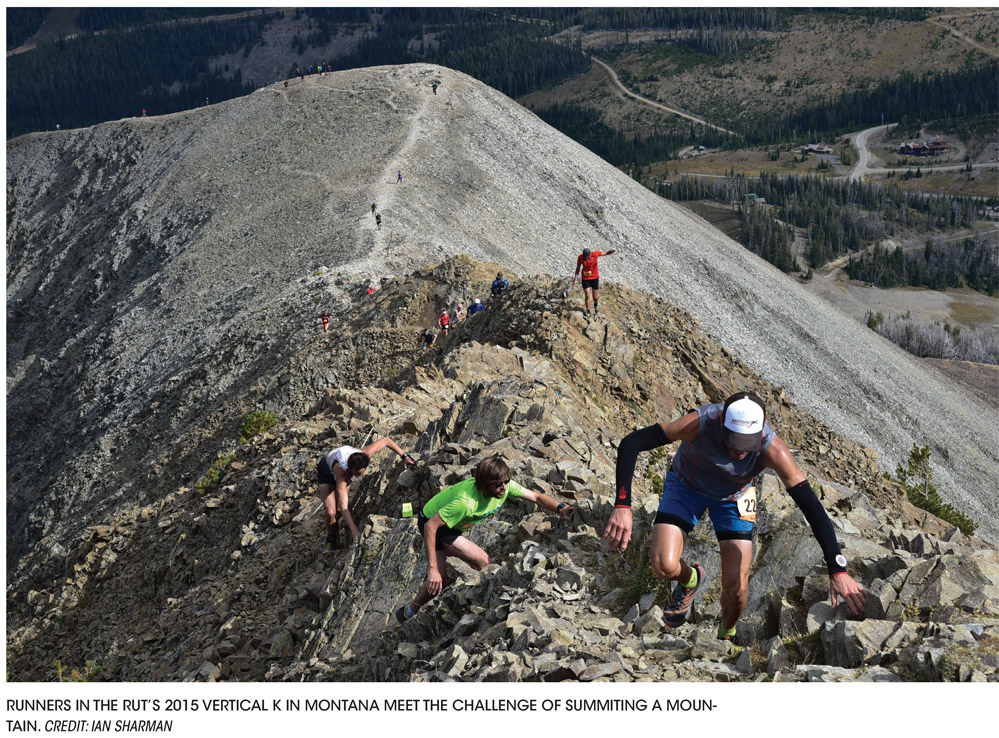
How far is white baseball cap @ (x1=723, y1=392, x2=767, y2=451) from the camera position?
23.2 ft

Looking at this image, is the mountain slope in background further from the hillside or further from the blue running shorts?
the blue running shorts

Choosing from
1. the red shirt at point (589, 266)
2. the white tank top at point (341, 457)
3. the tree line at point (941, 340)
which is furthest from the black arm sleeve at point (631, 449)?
the tree line at point (941, 340)

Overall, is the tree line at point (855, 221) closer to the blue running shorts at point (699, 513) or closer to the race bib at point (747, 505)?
the race bib at point (747, 505)

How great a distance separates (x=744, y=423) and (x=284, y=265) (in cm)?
4415

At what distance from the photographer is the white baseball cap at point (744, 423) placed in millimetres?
7070

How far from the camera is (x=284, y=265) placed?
1893 inches

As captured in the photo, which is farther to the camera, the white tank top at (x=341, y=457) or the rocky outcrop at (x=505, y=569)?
the white tank top at (x=341, y=457)

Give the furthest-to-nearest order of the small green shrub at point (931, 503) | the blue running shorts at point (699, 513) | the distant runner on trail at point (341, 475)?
the small green shrub at point (931, 503), the distant runner on trail at point (341, 475), the blue running shorts at point (699, 513)

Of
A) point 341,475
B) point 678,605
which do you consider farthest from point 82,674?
point 678,605

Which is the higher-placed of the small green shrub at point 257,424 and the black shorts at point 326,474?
the black shorts at point 326,474

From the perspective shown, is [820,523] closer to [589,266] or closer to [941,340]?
[589,266]

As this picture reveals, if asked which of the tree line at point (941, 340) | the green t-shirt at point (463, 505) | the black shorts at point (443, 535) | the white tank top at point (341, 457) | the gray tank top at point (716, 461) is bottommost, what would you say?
the tree line at point (941, 340)
